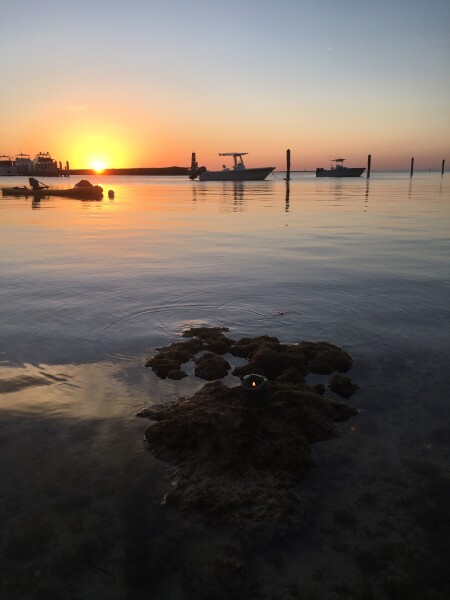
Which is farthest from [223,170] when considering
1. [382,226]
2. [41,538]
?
[41,538]

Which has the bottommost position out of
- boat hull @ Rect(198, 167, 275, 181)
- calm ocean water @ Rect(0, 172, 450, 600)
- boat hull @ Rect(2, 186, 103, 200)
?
calm ocean water @ Rect(0, 172, 450, 600)

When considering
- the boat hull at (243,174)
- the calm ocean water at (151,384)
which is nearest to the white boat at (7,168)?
the boat hull at (243,174)

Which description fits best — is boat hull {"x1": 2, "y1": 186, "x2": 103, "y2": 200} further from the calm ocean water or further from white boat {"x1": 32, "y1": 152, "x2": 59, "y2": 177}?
white boat {"x1": 32, "y1": 152, "x2": 59, "y2": 177}

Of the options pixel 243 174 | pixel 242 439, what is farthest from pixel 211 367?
pixel 243 174

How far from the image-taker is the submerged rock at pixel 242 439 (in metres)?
3.40

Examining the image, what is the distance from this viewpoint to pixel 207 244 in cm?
1619

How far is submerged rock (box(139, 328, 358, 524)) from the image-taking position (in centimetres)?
340

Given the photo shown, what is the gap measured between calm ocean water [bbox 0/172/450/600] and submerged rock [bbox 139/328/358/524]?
194 mm

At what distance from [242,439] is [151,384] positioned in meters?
1.78

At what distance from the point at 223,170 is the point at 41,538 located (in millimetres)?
101533

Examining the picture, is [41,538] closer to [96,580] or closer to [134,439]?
[96,580]

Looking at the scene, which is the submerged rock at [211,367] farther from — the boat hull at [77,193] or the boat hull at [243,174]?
the boat hull at [243,174]

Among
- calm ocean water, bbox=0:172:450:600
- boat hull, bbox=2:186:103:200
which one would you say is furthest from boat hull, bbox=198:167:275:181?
calm ocean water, bbox=0:172:450:600

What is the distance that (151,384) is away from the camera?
5383mm
